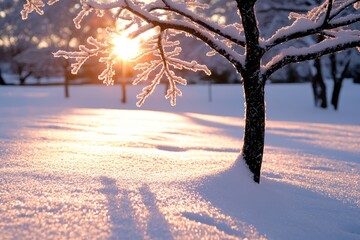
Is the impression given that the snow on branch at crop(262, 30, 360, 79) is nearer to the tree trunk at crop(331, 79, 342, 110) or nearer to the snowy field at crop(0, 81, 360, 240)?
the snowy field at crop(0, 81, 360, 240)

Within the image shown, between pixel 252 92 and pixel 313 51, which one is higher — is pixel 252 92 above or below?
below

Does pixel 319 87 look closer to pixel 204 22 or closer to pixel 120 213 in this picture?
pixel 204 22

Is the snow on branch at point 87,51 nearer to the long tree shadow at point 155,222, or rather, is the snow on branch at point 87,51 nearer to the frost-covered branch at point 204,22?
the frost-covered branch at point 204,22

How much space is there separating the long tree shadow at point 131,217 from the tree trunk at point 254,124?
1.13 metres

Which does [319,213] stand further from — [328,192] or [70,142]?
[70,142]

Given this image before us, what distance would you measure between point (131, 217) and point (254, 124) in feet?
5.36

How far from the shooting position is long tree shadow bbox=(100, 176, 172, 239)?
6.97 ft

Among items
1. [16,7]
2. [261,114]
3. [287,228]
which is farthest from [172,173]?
[16,7]

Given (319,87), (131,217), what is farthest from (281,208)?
(319,87)

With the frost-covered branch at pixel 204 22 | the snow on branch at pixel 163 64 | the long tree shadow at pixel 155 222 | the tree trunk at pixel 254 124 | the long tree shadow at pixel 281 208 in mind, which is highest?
the frost-covered branch at pixel 204 22

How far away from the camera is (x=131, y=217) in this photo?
7.69 feet

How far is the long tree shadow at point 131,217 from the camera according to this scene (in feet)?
6.97

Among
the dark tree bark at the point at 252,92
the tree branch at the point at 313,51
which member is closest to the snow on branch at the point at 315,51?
the tree branch at the point at 313,51

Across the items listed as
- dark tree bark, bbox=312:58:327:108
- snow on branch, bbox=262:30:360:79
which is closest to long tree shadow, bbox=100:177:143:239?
snow on branch, bbox=262:30:360:79
